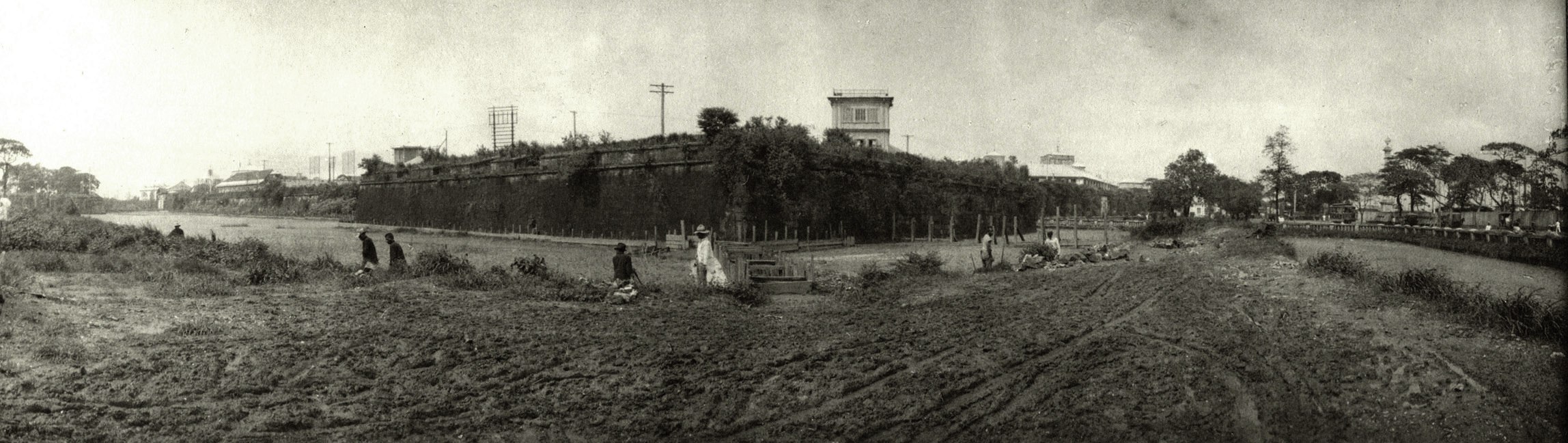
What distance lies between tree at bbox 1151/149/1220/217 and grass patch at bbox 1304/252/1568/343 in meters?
37.7

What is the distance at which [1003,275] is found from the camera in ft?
47.9

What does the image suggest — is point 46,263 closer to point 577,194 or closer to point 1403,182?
point 577,194

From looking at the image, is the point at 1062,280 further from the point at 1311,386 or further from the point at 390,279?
the point at 390,279

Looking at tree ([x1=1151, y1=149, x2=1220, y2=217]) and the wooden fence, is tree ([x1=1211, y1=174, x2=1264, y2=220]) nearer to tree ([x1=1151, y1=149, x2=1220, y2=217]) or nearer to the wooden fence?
tree ([x1=1151, y1=149, x2=1220, y2=217])

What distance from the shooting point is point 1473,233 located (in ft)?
73.4

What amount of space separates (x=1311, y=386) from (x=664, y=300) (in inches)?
303

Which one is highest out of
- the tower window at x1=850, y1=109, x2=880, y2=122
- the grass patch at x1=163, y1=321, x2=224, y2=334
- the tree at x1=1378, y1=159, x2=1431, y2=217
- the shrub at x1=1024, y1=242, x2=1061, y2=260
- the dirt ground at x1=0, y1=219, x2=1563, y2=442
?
the tower window at x1=850, y1=109, x2=880, y2=122

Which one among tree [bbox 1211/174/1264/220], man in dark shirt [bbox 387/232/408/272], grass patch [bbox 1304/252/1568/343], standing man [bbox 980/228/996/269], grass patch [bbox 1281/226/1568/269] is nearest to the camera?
grass patch [bbox 1304/252/1568/343]

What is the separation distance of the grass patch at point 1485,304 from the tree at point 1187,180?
3768 cm

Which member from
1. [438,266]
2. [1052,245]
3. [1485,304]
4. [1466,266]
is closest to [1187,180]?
[1466,266]

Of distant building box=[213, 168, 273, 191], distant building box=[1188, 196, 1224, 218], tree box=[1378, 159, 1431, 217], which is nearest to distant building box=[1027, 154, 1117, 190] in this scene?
distant building box=[1188, 196, 1224, 218]

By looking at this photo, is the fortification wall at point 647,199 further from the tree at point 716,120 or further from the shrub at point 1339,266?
the shrub at point 1339,266

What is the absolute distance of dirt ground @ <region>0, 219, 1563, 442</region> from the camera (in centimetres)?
532

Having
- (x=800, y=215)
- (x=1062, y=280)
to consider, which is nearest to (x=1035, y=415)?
(x=1062, y=280)
